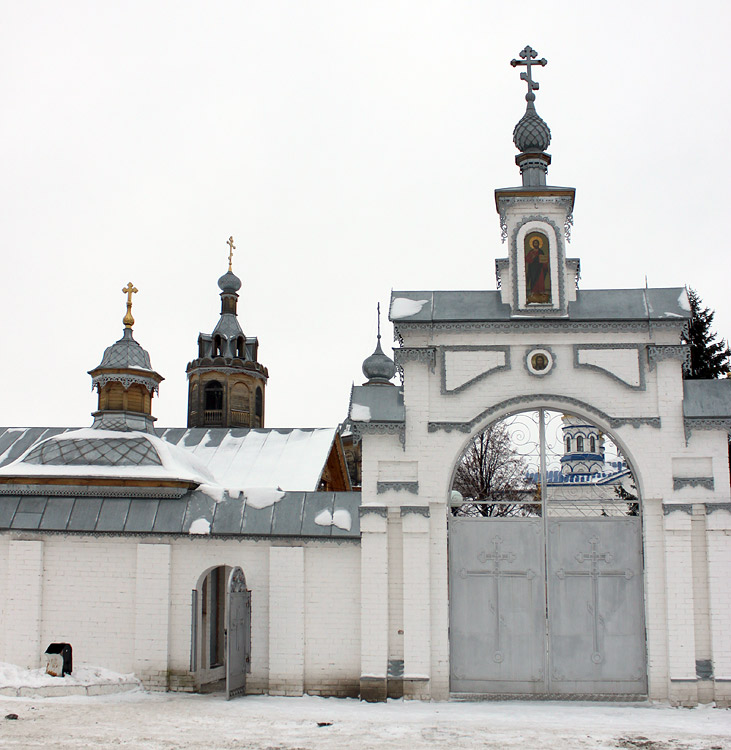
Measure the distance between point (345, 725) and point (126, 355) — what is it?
979 centimetres

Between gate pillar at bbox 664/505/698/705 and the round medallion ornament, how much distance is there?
263 centimetres

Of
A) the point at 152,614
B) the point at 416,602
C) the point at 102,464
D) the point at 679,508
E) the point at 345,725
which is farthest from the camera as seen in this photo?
the point at 102,464

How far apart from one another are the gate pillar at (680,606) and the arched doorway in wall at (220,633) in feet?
20.1

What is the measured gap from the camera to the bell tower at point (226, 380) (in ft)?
100

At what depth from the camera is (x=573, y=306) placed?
1291cm

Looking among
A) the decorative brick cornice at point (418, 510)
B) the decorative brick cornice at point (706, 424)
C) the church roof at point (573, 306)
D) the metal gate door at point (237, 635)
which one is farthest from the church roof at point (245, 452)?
the decorative brick cornice at point (706, 424)

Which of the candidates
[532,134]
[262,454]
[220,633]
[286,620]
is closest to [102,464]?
[220,633]

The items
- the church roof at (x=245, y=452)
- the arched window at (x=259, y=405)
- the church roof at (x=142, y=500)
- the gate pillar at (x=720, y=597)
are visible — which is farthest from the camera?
the arched window at (x=259, y=405)

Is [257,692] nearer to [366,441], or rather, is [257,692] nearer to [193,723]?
[193,723]

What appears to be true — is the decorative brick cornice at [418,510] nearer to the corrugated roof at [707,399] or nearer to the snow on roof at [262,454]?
the corrugated roof at [707,399]

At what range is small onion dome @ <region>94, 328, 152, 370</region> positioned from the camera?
1766 centimetres

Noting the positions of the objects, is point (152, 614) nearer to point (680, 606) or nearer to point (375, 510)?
point (375, 510)

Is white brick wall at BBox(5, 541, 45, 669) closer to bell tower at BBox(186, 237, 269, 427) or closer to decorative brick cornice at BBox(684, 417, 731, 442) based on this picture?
decorative brick cornice at BBox(684, 417, 731, 442)

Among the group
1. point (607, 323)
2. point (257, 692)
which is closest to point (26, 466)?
point (257, 692)
